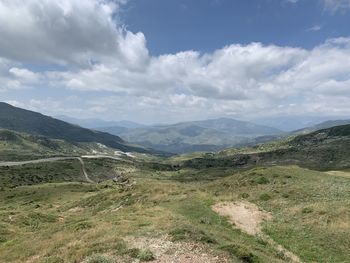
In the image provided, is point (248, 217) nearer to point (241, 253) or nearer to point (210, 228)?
point (210, 228)

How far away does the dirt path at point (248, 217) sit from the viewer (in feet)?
92.2

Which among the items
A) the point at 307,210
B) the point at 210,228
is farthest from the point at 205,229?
the point at 307,210

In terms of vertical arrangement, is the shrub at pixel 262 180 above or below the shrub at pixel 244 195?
above

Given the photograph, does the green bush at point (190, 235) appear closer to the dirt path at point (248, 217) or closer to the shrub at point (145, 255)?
the shrub at point (145, 255)

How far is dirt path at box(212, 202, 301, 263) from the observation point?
28.1m

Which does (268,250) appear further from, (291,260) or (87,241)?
(87,241)

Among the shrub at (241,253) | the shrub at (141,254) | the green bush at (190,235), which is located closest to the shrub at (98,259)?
the shrub at (141,254)

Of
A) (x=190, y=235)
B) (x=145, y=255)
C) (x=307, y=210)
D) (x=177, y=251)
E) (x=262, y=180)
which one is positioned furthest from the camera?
(x=262, y=180)

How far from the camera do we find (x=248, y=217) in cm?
3734

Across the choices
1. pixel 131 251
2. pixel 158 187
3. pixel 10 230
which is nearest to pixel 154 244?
pixel 131 251

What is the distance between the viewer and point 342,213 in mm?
33781

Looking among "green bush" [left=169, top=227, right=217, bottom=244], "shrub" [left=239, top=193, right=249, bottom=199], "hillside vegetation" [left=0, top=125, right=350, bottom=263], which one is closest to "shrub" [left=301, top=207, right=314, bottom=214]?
"hillside vegetation" [left=0, top=125, right=350, bottom=263]

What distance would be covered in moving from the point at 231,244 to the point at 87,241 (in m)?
10.9

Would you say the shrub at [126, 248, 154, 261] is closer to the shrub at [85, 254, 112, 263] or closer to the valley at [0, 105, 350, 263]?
the valley at [0, 105, 350, 263]
